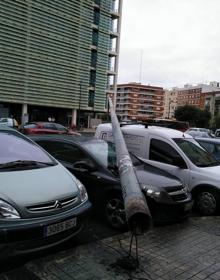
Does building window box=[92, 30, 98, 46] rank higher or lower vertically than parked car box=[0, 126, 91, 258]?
higher

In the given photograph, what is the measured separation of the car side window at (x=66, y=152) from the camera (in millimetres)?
6298

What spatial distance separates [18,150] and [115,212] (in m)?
1.80

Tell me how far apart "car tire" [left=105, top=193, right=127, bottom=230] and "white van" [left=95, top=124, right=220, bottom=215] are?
2090mm

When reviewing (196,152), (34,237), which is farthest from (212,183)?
(34,237)

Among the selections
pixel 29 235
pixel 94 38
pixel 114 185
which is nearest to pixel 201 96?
pixel 94 38

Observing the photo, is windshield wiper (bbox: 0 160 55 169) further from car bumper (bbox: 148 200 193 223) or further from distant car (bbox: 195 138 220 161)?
distant car (bbox: 195 138 220 161)

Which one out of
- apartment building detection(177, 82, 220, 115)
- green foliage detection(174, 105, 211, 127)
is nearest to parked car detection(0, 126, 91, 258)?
green foliage detection(174, 105, 211, 127)

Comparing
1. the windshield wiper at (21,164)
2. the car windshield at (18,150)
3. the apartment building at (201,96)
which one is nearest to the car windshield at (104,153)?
the car windshield at (18,150)

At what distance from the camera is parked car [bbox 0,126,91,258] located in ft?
11.7

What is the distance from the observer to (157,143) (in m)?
7.83

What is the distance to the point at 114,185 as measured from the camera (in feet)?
18.5

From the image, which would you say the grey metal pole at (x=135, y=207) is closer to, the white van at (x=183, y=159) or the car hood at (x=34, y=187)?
the car hood at (x=34, y=187)

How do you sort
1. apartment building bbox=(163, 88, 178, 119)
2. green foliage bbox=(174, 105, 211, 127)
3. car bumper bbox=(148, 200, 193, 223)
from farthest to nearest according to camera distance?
apartment building bbox=(163, 88, 178, 119) < green foliage bbox=(174, 105, 211, 127) < car bumper bbox=(148, 200, 193, 223)

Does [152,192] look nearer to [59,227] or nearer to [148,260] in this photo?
[148,260]
